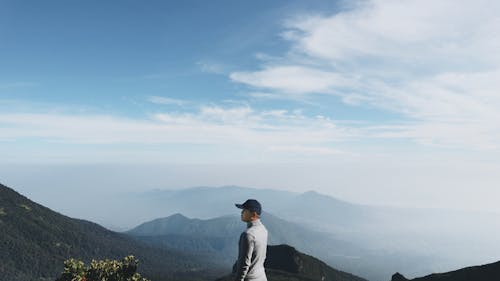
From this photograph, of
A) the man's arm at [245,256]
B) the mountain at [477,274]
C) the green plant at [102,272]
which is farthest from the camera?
the mountain at [477,274]

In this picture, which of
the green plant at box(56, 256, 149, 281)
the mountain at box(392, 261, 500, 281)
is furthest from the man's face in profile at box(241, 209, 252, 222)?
the mountain at box(392, 261, 500, 281)

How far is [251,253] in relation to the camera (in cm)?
1114

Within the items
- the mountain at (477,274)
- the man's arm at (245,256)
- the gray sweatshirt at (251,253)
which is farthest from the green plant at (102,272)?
the mountain at (477,274)

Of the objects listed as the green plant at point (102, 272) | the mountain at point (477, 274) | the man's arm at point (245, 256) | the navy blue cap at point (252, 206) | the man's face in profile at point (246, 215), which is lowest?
the mountain at point (477, 274)

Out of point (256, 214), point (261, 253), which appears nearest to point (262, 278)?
point (261, 253)

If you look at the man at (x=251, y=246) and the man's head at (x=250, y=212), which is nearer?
the man at (x=251, y=246)

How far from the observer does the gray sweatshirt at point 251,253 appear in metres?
11.0

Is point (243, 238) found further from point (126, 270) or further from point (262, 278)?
point (126, 270)

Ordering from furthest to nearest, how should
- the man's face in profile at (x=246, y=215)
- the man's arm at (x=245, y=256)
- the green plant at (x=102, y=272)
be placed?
the green plant at (x=102, y=272)
the man's face in profile at (x=246, y=215)
the man's arm at (x=245, y=256)

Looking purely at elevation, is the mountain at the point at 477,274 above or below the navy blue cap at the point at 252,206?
below

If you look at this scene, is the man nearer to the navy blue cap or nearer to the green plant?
the navy blue cap

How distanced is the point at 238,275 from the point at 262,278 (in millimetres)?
932

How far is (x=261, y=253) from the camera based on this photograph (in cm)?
1151

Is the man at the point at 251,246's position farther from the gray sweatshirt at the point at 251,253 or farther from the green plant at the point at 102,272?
the green plant at the point at 102,272
